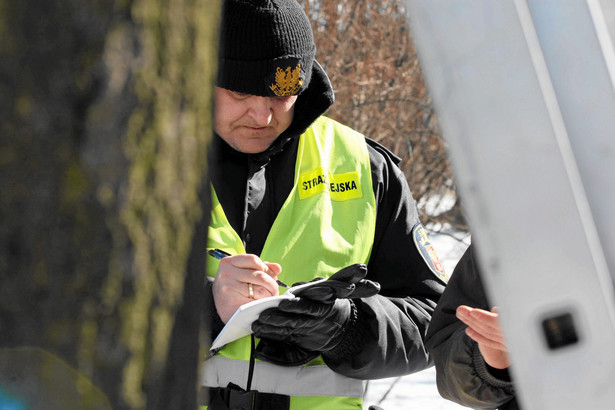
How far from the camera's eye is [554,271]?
80 cm

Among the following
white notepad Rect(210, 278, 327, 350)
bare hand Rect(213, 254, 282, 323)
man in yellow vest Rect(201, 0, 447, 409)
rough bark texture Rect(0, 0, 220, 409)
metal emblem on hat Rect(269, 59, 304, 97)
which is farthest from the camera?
metal emblem on hat Rect(269, 59, 304, 97)

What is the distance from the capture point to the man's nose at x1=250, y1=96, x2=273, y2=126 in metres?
2.36

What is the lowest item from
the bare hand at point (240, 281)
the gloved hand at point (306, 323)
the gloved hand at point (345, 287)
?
the gloved hand at point (306, 323)

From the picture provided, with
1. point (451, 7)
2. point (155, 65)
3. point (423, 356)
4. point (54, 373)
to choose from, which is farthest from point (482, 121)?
point (423, 356)

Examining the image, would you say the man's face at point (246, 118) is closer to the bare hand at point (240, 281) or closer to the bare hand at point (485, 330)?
the bare hand at point (240, 281)

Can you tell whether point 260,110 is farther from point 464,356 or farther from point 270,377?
point 464,356

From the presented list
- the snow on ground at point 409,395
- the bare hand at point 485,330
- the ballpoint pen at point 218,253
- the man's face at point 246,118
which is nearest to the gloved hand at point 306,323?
the ballpoint pen at point 218,253

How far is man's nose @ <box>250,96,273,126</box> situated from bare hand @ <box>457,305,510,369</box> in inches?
30.9

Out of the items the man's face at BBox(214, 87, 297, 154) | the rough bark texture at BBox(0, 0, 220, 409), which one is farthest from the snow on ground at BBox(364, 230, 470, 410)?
the rough bark texture at BBox(0, 0, 220, 409)

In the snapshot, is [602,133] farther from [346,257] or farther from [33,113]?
[346,257]

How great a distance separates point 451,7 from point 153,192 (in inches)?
13.5

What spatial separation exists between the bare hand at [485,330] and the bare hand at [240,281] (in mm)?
479

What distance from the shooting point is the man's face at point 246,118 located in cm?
237

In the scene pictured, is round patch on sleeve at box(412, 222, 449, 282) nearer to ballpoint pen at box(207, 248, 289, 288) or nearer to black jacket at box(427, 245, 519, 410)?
black jacket at box(427, 245, 519, 410)
